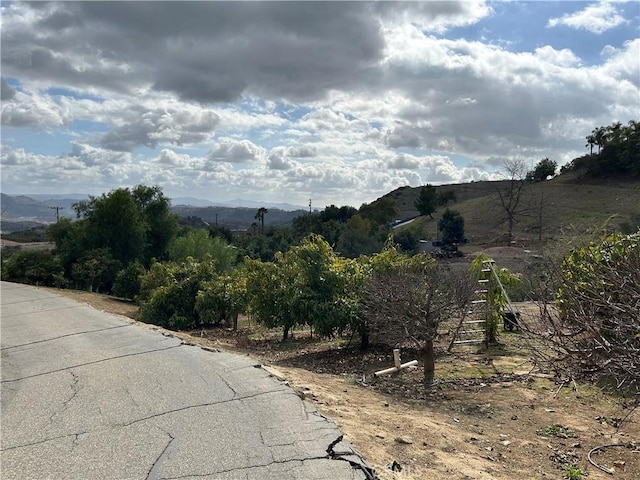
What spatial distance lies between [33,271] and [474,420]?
101 feet

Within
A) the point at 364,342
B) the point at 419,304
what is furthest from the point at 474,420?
the point at 364,342

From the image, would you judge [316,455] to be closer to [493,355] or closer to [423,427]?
[423,427]

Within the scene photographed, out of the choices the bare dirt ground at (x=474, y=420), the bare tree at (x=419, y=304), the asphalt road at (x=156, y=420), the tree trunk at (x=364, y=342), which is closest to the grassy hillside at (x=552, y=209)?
the tree trunk at (x=364, y=342)

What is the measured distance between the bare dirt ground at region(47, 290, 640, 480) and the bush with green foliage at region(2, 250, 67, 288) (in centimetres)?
2499

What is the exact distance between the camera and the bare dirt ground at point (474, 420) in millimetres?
5766

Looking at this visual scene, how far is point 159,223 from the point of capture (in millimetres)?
43906

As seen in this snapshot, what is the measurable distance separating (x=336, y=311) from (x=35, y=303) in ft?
38.4

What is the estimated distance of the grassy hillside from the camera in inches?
2331

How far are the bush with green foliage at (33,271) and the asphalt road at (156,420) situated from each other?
79.7 feet

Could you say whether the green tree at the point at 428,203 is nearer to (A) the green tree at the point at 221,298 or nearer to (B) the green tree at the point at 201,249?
(B) the green tree at the point at 201,249

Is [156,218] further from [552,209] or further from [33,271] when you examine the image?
[552,209]

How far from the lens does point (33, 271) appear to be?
3177cm

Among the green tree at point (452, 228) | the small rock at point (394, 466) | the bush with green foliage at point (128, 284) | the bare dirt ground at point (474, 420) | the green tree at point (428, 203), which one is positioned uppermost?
the green tree at point (428, 203)

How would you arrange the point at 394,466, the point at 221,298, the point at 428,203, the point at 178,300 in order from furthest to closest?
the point at 428,203 → the point at 178,300 → the point at 221,298 → the point at 394,466
